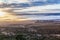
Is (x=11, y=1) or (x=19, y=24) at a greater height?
(x=11, y=1)

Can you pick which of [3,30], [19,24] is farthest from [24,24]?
[3,30]

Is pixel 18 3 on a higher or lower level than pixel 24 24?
higher

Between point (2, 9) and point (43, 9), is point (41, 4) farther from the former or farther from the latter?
point (2, 9)

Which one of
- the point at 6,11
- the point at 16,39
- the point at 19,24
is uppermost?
the point at 6,11

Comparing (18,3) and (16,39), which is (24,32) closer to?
(16,39)

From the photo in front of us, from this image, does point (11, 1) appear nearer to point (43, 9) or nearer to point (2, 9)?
point (2, 9)

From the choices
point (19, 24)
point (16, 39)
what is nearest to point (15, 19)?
point (19, 24)

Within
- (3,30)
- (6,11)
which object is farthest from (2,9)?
(3,30)
